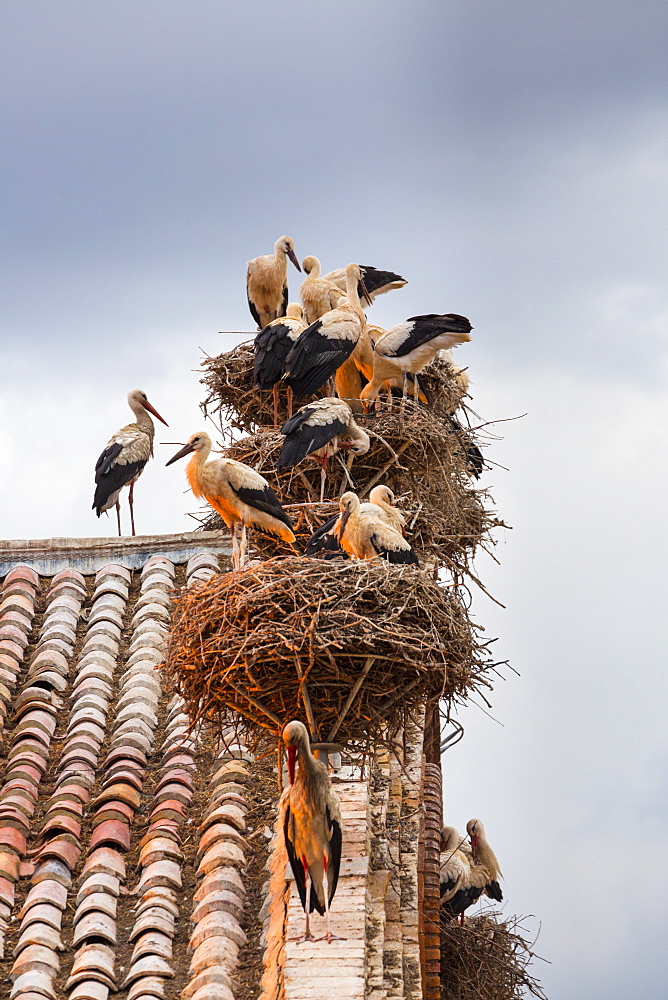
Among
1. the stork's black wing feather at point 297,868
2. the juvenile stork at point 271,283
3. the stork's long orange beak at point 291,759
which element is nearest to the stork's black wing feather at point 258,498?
the stork's long orange beak at point 291,759

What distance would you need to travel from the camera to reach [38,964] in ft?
20.5

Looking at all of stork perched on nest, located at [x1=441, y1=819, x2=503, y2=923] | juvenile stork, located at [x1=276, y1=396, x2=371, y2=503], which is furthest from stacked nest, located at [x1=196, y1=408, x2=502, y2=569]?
stork perched on nest, located at [x1=441, y1=819, x2=503, y2=923]

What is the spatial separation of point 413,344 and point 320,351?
761mm

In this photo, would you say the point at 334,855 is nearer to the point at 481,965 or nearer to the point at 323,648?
the point at 323,648

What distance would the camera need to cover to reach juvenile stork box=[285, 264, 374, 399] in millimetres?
10039

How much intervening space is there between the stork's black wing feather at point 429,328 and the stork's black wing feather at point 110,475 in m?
1.90

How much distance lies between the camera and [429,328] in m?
10.5

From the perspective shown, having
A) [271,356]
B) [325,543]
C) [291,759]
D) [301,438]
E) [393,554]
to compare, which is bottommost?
[291,759]

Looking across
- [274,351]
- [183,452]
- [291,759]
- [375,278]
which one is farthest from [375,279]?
[291,759]

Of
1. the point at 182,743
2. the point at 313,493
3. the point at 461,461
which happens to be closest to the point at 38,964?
the point at 182,743

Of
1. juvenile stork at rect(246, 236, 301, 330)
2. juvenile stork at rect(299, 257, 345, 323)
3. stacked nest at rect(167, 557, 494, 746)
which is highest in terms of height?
juvenile stork at rect(246, 236, 301, 330)

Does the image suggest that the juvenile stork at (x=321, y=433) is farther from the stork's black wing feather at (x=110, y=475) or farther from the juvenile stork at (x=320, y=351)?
the stork's black wing feather at (x=110, y=475)

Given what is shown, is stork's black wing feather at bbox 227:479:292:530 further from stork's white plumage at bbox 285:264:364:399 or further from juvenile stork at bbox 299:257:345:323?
juvenile stork at bbox 299:257:345:323

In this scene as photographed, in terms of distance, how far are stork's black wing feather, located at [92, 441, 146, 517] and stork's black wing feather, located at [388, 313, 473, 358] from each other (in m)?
1.90
